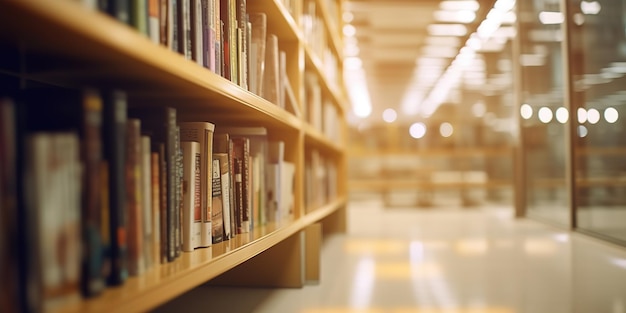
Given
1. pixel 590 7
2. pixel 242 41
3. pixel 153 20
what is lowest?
pixel 153 20

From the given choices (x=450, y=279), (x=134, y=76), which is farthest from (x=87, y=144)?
(x=450, y=279)

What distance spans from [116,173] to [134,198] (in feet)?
0.26

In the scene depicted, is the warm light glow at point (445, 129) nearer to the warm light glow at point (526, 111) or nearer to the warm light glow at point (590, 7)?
the warm light glow at point (526, 111)

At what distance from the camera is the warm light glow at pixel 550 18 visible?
3.85 meters

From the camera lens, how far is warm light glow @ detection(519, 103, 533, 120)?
5.06 meters

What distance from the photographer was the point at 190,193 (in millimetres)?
1136

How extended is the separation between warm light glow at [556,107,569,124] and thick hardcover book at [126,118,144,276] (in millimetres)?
3626

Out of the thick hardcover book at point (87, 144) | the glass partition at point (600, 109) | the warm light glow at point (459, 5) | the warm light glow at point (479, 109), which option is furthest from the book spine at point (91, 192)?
the warm light glow at point (479, 109)

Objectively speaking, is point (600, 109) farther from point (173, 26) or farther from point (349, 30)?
point (173, 26)

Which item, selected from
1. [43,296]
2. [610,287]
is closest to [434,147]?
[610,287]

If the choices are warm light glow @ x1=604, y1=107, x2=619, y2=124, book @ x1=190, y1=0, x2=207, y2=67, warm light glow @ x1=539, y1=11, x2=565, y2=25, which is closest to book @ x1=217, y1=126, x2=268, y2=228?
book @ x1=190, y1=0, x2=207, y2=67

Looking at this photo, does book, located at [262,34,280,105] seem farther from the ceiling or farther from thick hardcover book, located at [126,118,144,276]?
the ceiling

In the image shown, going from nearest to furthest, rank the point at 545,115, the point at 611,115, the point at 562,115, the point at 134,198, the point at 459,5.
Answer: the point at 134,198 < the point at 611,115 < the point at 562,115 < the point at 545,115 < the point at 459,5

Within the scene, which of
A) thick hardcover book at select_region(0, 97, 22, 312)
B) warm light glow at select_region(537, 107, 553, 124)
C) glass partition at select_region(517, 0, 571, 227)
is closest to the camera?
thick hardcover book at select_region(0, 97, 22, 312)
